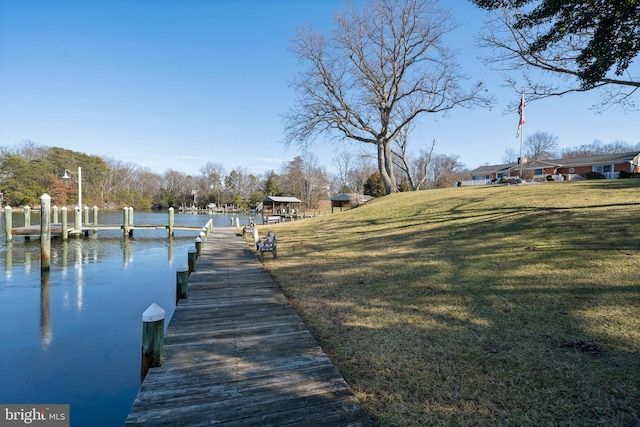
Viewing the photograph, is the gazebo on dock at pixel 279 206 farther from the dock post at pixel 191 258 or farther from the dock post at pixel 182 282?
the dock post at pixel 182 282

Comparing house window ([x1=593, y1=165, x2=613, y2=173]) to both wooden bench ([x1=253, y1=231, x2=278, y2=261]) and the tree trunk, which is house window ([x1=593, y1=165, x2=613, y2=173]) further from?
wooden bench ([x1=253, y1=231, x2=278, y2=261])

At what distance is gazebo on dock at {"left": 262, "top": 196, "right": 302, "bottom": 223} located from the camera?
44.3 metres

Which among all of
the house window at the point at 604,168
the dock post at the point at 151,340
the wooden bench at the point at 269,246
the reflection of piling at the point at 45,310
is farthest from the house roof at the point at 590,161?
the reflection of piling at the point at 45,310

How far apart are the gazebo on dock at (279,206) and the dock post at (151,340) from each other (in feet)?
127

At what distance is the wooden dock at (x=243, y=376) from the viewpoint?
Result: 2865mm

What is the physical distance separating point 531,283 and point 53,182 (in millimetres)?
61954

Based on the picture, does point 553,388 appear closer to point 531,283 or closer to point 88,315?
point 531,283

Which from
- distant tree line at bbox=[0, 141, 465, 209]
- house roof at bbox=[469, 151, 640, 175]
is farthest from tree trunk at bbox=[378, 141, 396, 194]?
house roof at bbox=[469, 151, 640, 175]

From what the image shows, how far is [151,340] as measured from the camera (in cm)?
370


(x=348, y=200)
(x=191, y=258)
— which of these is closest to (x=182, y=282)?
(x=191, y=258)

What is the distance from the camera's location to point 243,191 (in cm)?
8419

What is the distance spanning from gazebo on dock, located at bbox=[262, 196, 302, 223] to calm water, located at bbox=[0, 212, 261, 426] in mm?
28729

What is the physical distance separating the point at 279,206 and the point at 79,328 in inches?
1807

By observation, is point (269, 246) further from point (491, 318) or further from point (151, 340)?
point (491, 318)
